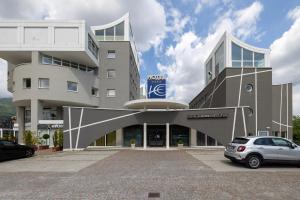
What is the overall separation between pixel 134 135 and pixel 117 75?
1210 centimetres

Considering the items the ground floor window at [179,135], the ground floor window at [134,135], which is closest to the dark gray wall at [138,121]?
the ground floor window at [134,135]

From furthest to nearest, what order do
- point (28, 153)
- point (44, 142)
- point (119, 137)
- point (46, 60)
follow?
point (46, 60)
point (44, 142)
point (119, 137)
point (28, 153)

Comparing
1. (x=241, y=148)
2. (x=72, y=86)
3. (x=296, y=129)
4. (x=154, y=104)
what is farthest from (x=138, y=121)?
(x=296, y=129)

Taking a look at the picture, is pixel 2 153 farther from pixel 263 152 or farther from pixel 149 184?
pixel 263 152

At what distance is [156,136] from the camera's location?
2878cm

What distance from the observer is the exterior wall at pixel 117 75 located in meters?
37.1

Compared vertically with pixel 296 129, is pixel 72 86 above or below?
above

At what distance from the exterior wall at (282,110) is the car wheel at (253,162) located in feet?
73.3

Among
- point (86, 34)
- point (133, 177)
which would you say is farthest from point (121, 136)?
point (133, 177)

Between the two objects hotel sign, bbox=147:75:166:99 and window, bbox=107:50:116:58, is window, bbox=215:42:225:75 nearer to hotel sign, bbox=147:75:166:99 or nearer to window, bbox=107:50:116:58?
hotel sign, bbox=147:75:166:99

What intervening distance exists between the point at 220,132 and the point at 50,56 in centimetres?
2094

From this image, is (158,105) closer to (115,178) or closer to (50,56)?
(50,56)

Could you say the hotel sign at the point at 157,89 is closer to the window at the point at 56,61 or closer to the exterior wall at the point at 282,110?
the window at the point at 56,61

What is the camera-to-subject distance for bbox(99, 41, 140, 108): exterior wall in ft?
122
